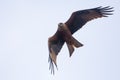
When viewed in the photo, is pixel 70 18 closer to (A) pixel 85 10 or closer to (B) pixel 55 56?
(A) pixel 85 10

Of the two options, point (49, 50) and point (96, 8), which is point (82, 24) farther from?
point (49, 50)

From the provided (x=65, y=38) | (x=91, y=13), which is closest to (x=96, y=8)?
(x=91, y=13)

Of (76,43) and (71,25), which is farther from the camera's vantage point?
(71,25)

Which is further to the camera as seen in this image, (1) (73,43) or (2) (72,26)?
(2) (72,26)

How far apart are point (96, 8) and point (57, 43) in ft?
6.34

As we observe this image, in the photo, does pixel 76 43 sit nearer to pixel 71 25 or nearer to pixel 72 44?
pixel 72 44

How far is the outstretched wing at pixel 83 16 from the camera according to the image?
35.5ft

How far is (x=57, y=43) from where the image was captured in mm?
10898

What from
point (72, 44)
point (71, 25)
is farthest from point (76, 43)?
point (71, 25)

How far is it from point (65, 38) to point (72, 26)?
29.2 inches

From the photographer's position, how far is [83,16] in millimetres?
11109

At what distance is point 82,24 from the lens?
11156 mm

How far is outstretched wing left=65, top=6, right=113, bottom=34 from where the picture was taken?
10.8 m

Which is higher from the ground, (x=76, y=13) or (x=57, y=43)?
(x=76, y=13)
